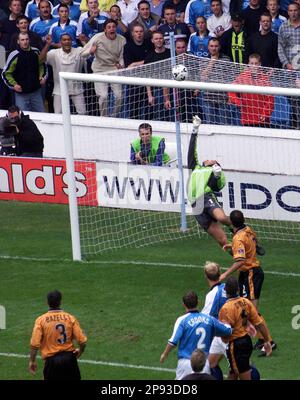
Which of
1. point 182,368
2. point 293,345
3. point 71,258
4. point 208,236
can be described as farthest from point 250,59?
point 182,368

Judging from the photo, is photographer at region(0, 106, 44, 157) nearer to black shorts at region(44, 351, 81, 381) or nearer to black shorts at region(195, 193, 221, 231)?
black shorts at region(195, 193, 221, 231)

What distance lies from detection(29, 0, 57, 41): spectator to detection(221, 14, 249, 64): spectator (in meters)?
4.07

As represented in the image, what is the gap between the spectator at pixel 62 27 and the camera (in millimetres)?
26625

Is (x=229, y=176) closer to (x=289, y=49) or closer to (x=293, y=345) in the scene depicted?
(x=289, y=49)

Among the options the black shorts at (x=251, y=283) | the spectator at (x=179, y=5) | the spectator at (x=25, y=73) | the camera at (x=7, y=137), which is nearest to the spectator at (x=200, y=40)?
the spectator at (x=179, y=5)

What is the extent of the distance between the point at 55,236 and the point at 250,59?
4.69 meters

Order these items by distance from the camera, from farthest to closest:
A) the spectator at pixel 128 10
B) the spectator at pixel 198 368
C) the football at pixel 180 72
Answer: the spectator at pixel 128 10, the football at pixel 180 72, the spectator at pixel 198 368

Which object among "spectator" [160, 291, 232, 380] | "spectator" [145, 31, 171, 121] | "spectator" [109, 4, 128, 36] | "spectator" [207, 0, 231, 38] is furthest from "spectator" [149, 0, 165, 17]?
"spectator" [160, 291, 232, 380]

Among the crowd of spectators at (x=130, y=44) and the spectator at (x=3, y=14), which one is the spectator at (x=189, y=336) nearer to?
the crowd of spectators at (x=130, y=44)

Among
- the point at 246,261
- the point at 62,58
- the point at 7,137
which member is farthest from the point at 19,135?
the point at 246,261

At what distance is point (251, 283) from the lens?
691 inches

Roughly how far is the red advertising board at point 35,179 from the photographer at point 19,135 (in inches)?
19.0

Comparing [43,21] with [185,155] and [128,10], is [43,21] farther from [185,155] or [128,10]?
[185,155]
